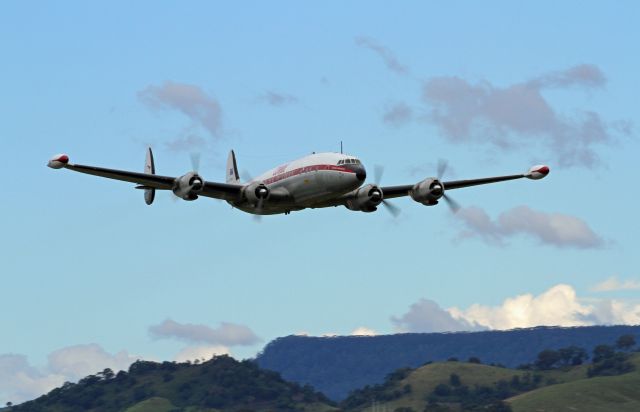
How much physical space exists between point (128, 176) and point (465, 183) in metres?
27.3

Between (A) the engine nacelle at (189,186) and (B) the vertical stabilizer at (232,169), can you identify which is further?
(B) the vertical stabilizer at (232,169)

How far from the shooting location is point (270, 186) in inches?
3248

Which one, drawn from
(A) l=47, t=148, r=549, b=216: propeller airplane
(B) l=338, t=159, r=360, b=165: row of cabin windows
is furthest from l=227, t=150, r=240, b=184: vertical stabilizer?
(B) l=338, t=159, r=360, b=165: row of cabin windows

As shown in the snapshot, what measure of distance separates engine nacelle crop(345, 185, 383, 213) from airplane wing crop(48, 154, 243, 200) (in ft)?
30.4

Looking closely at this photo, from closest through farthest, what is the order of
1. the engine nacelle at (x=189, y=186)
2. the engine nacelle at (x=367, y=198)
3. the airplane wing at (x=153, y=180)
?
1. the airplane wing at (x=153, y=180)
2. the engine nacelle at (x=189, y=186)
3. the engine nacelle at (x=367, y=198)

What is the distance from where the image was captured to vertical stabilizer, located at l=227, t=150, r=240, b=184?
3962 inches

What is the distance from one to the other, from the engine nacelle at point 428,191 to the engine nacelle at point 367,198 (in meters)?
3.07

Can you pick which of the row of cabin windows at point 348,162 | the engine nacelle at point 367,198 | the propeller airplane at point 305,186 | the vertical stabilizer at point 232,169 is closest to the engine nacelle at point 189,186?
the propeller airplane at point 305,186

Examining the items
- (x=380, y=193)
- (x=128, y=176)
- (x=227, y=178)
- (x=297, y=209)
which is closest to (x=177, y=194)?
(x=128, y=176)

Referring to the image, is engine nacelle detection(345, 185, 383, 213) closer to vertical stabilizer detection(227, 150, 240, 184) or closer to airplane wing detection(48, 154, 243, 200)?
airplane wing detection(48, 154, 243, 200)

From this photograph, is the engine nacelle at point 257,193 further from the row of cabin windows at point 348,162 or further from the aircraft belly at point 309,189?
the row of cabin windows at point 348,162

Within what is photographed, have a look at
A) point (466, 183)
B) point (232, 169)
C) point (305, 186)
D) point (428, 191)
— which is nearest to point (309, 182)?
point (305, 186)

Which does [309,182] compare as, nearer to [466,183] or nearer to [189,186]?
[189,186]

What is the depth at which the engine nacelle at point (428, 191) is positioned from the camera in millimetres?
83250
